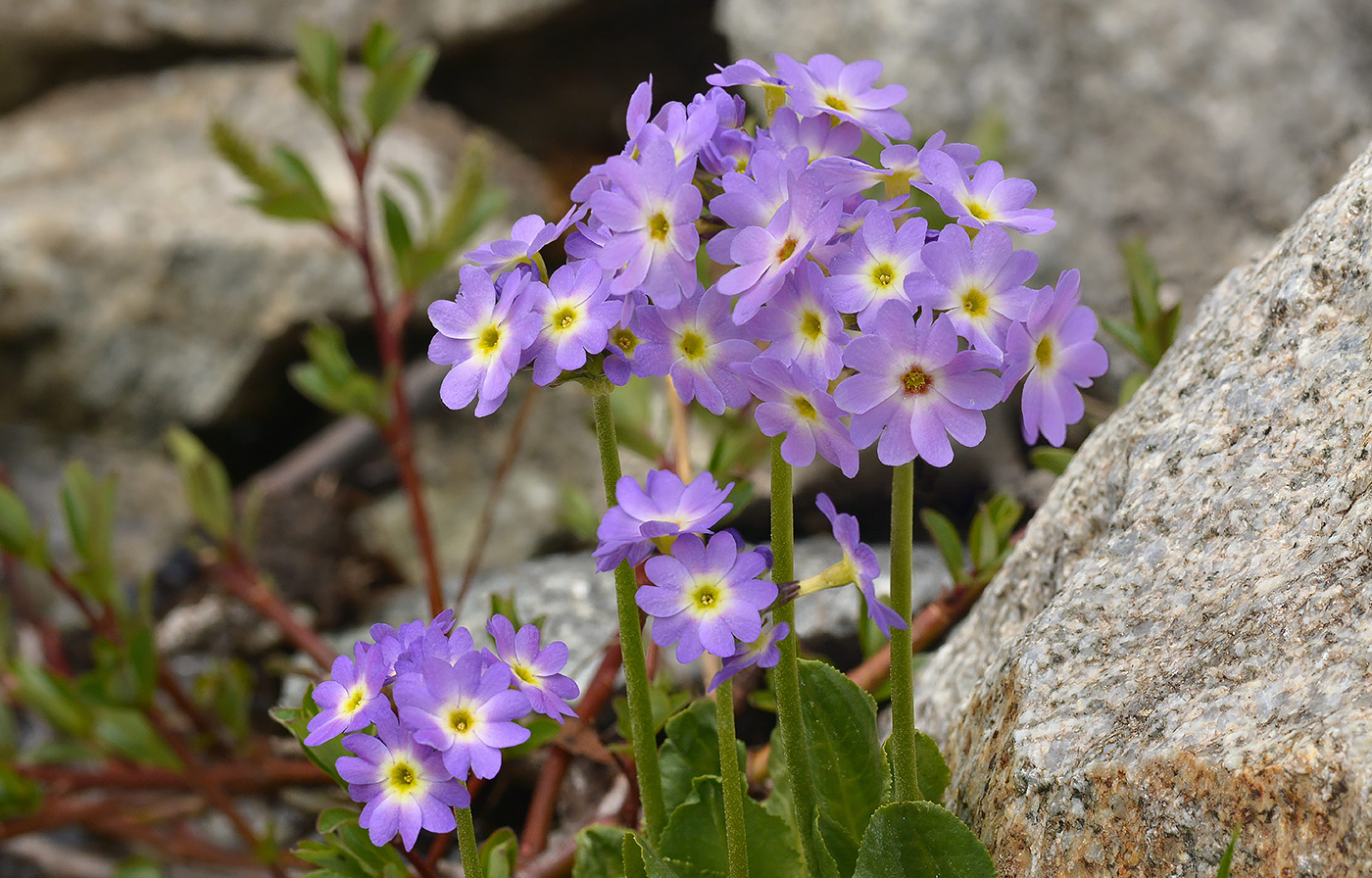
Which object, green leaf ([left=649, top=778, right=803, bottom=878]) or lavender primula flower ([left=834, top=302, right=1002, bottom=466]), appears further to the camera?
green leaf ([left=649, top=778, right=803, bottom=878])

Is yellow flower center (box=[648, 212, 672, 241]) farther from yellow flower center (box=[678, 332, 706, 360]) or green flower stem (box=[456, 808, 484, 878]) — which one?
green flower stem (box=[456, 808, 484, 878])

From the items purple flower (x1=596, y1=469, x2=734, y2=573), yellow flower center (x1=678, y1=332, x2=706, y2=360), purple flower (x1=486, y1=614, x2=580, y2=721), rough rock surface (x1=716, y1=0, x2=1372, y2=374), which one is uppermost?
rough rock surface (x1=716, y1=0, x2=1372, y2=374)

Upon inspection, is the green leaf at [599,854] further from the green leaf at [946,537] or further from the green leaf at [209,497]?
the green leaf at [209,497]

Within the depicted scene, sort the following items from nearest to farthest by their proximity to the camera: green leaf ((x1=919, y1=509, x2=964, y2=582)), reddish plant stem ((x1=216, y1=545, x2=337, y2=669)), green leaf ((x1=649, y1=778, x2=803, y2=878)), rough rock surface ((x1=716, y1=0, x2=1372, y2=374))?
green leaf ((x1=649, y1=778, x2=803, y2=878))
green leaf ((x1=919, y1=509, x2=964, y2=582))
reddish plant stem ((x1=216, y1=545, x2=337, y2=669))
rough rock surface ((x1=716, y1=0, x2=1372, y2=374))

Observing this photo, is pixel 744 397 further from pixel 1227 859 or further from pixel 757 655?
pixel 1227 859

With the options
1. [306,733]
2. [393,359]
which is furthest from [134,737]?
[306,733]

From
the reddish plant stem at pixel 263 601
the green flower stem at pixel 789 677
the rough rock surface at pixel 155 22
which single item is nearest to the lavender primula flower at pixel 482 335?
the green flower stem at pixel 789 677

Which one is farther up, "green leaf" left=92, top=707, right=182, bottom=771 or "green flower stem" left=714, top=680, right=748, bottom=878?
"green flower stem" left=714, top=680, right=748, bottom=878

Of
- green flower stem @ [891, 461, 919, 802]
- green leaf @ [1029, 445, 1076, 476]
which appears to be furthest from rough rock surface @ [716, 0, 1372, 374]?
green flower stem @ [891, 461, 919, 802]
